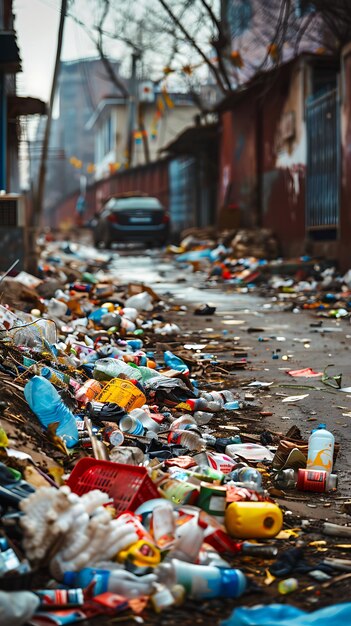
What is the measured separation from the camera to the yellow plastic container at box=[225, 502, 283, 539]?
3488mm

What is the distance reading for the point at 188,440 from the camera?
4.70 metres

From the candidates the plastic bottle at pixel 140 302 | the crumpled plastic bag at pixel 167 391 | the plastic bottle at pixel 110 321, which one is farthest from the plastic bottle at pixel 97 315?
the crumpled plastic bag at pixel 167 391

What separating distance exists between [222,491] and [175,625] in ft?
2.67

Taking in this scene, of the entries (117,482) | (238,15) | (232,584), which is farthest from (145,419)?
(238,15)

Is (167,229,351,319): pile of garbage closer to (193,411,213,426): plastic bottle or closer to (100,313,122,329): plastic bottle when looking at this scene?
(100,313,122,329): plastic bottle

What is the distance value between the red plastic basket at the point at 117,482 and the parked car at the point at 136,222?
2153cm

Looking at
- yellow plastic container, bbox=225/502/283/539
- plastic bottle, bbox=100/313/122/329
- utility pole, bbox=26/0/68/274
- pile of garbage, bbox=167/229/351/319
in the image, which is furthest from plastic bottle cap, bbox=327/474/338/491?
utility pole, bbox=26/0/68/274

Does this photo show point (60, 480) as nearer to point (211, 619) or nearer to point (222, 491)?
point (222, 491)

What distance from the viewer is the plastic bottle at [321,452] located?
4.37 meters

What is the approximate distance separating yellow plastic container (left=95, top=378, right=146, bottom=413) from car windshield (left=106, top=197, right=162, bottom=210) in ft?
65.8

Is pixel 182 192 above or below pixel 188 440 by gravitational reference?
above

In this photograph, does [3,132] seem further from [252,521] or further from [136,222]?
[252,521]

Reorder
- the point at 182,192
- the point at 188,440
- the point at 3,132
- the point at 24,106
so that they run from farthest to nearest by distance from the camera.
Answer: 1. the point at 182,192
2. the point at 24,106
3. the point at 3,132
4. the point at 188,440

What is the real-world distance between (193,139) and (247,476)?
2388 centimetres
